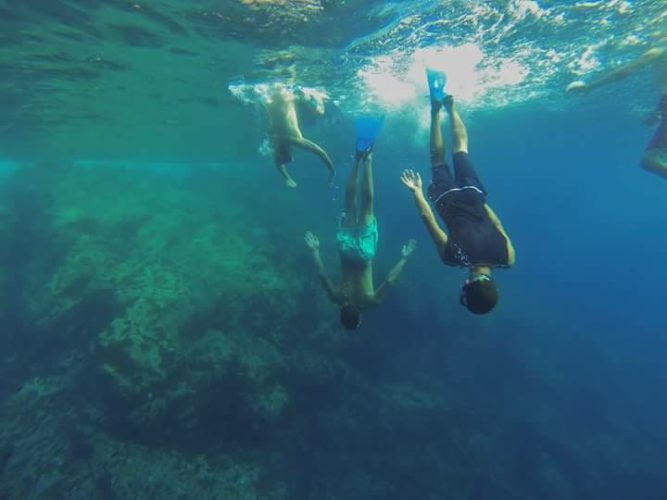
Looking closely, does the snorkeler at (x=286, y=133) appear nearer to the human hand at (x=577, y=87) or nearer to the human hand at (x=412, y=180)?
the human hand at (x=412, y=180)

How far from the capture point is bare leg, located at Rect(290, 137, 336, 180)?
9.59 meters

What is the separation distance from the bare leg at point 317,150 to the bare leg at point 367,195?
1.05m

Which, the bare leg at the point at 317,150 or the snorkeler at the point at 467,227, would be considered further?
the bare leg at the point at 317,150

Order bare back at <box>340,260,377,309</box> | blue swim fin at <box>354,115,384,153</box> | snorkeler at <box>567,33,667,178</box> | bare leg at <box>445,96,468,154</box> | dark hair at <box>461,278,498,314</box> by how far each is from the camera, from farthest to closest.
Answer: bare back at <box>340,260,377,309</box> < snorkeler at <box>567,33,667,178</box> < blue swim fin at <box>354,115,384,153</box> < bare leg at <box>445,96,468,154</box> < dark hair at <box>461,278,498,314</box>

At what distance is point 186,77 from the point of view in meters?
15.5

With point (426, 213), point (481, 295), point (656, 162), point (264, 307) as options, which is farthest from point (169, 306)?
point (656, 162)

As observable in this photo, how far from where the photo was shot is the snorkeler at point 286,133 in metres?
A: 10.1

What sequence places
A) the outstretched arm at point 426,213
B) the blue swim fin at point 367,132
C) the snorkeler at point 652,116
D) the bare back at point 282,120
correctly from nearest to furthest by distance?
the outstretched arm at point 426,213, the blue swim fin at point 367,132, the snorkeler at point 652,116, the bare back at point 282,120

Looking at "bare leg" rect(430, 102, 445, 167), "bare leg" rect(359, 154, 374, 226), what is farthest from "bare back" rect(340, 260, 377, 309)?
"bare leg" rect(430, 102, 445, 167)

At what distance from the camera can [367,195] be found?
891 centimetres

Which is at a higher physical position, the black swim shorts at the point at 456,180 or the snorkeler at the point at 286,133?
the black swim shorts at the point at 456,180

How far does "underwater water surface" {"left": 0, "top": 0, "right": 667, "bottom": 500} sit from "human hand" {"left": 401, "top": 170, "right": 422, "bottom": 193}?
5.81 metres

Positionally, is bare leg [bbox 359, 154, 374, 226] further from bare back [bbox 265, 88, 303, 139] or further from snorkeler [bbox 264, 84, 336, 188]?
bare back [bbox 265, 88, 303, 139]

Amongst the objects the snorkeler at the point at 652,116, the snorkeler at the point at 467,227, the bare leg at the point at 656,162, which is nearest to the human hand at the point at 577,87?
the snorkeler at the point at 652,116
